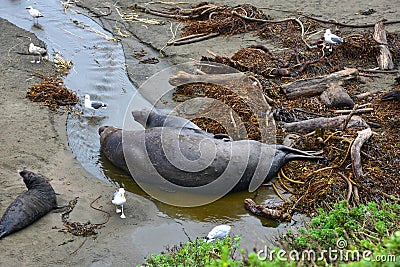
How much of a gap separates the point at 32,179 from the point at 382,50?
7752 millimetres

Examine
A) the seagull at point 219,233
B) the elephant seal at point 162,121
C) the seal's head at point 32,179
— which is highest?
the elephant seal at point 162,121

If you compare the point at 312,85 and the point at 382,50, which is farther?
the point at 382,50

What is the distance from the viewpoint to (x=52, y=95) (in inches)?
388

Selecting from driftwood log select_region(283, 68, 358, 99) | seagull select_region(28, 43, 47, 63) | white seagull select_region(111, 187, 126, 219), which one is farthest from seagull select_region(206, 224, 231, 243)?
seagull select_region(28, 43, 47, 63)

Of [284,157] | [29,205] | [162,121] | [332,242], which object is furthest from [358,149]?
[29,205]

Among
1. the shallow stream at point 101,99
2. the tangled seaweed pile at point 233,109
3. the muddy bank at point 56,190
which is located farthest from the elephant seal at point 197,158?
the tangled seaweed pile at point 233,109

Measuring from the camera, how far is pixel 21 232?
627 cm

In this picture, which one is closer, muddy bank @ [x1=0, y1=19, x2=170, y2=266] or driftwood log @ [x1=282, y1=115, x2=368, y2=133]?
muddy bank @ [x1=0, y1=19, x2=170, y2=266]

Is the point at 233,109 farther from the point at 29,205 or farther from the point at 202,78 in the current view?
the point at 29,205

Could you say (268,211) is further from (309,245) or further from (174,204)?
(309,245)

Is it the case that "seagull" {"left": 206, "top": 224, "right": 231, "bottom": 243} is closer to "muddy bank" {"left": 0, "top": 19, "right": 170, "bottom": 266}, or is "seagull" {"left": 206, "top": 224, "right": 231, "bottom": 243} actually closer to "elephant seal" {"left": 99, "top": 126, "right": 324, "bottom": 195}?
"muddy bank" {"left": 0, "top": 19, "right": 170, "bottom": 266}

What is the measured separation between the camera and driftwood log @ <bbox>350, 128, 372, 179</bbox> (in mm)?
7155

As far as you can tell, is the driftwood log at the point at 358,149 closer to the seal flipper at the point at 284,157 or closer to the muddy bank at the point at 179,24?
the seal flipper at the point at 284,157

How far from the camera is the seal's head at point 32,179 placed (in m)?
6.93
